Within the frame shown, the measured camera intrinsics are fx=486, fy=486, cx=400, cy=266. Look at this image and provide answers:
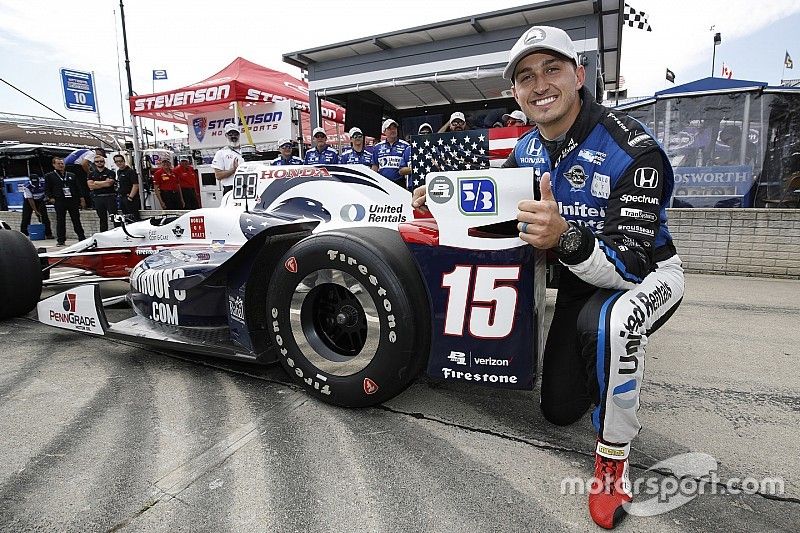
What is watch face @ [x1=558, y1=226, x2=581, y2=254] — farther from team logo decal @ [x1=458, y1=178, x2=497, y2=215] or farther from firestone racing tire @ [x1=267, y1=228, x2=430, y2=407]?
firestone racing tire @ [x1=267, y1=228, x2=430, y2=407]

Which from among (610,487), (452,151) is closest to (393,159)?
(452,151)

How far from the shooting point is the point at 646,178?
5.01ft

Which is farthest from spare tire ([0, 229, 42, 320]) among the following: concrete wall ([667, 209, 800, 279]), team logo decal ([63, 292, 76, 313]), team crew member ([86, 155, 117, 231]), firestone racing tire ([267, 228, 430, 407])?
concrete wall ([667, 209, 800, 279])

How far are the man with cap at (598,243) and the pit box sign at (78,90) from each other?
23390 mm

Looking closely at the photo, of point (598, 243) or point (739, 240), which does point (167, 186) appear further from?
point (598, 243)

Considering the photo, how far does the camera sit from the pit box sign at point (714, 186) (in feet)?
21.4

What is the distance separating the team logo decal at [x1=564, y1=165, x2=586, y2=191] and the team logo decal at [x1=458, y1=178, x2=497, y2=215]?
36 cm

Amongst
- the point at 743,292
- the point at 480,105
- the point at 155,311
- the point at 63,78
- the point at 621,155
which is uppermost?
the point at 63,78

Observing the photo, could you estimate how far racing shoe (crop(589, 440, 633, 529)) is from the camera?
137 cm

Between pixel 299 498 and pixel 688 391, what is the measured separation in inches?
72.0

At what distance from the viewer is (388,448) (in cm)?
177

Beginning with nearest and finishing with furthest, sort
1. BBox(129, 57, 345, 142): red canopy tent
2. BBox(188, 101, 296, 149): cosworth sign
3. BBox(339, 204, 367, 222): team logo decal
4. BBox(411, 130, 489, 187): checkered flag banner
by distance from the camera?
BBox(339, 204, 367, 222): team logo decal < BBox(411, 130, 489, 187): checkered flag banner < BBox(129, 57, 345, 142): red canopy tent < BBox(188, 101, 296, 149): cosworth sign

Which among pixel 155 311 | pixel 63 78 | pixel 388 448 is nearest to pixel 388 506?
pixel 388 448

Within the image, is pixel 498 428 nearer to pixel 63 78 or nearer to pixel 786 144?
pixel 786 144
